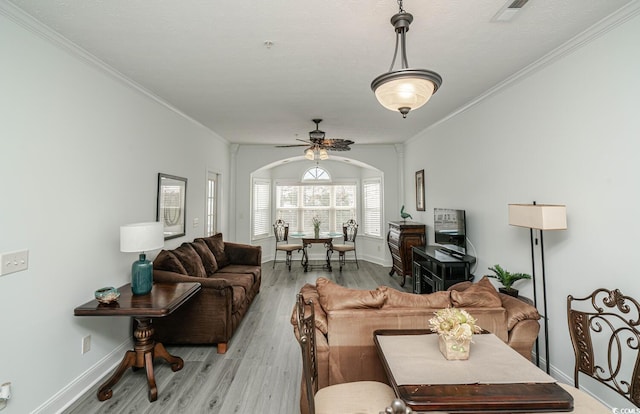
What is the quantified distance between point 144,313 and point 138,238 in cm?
65

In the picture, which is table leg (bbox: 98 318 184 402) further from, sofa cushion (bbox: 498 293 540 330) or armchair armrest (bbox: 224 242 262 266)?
sofa cushion (bbox: 498 293 540 330)

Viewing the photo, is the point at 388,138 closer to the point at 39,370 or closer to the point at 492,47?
the point at 492,47

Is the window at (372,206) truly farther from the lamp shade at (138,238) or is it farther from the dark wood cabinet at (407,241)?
the lamp shade at (138,238)

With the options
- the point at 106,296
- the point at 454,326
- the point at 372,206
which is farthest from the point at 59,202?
the point at 372,206

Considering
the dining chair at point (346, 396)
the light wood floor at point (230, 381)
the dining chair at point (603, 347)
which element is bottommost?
the light wood floor at point (230, 381)

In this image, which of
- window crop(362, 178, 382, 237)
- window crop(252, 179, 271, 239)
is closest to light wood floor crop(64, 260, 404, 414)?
window crop(252, 179, 271, 239)

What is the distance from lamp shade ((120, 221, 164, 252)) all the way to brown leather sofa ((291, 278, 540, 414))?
4.92 feet

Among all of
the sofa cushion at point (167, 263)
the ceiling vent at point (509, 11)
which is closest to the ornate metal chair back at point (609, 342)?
the ceiling vent at point (509, 11)

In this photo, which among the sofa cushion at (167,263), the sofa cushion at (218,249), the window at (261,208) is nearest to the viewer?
the sofa cushion at (167,263)

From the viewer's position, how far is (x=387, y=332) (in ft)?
6.45

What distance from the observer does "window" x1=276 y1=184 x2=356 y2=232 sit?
8055mm

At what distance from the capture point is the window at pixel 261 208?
7359 millimetres

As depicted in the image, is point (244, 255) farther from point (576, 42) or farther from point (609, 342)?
point (576, 42)

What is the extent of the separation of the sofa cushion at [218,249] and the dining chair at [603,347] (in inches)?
172
